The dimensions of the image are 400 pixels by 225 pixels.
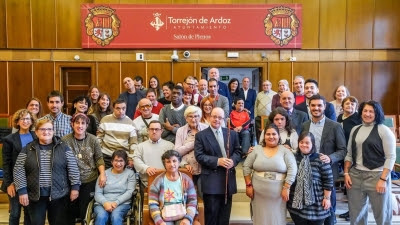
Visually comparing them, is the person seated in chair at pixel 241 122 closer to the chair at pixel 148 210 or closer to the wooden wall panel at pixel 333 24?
the chair at pixel 148 210

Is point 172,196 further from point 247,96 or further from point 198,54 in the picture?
point 198,54

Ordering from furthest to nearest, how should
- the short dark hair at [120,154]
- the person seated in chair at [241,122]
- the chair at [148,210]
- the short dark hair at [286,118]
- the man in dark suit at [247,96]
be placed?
the man in dark suit at [247,96], the person seated in chair at [241,122], the short dark hair at [120,154], the short dark hair at [286,118], the chair at [148,210]

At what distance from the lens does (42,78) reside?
8.20 m

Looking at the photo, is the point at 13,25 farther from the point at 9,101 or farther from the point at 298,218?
the point at 298,218

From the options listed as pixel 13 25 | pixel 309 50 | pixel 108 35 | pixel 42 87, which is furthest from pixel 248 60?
pixel 13 25

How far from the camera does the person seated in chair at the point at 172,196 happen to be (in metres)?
3.29

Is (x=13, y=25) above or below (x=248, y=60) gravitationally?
above

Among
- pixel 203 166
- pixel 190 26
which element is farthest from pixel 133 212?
pixel 190 26

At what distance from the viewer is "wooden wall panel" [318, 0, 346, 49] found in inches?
322

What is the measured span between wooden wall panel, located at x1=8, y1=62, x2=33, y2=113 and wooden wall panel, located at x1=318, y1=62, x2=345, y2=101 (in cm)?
632

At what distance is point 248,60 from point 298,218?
17.4 ft

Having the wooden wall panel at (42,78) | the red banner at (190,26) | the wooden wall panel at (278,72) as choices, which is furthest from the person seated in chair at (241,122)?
the wooden wall panel at (42,78)

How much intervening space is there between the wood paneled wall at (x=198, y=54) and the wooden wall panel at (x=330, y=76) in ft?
0.07

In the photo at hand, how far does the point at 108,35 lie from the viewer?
795cm
